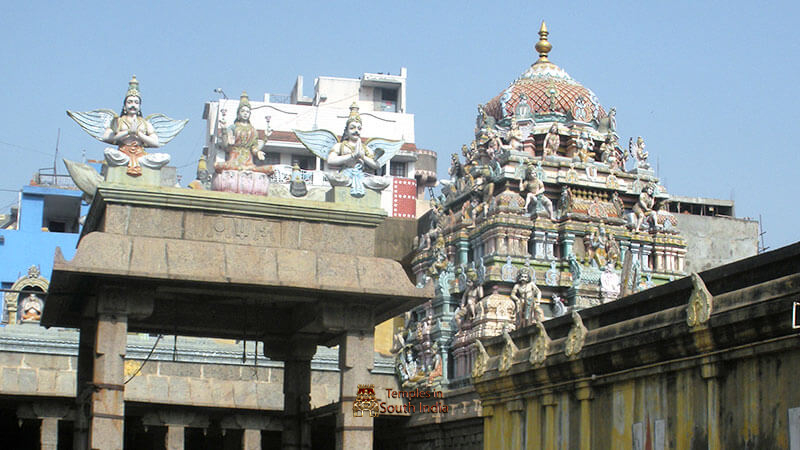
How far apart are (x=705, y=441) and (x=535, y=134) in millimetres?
31223

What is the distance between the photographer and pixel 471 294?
42656 mm

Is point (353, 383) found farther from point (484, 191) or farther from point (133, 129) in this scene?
point (484, 191)

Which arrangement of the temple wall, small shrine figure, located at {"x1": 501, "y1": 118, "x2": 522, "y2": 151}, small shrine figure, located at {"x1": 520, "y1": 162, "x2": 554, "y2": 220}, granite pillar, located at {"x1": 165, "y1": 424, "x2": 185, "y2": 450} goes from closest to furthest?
1. the temple wall
2. granite pillar, located at {"x1": 165, "y1": 424, "x2": 185, "y2": 450}
3. small shrine figure, located at {"x1": 520, "y1": 162, "x2": 554, "y2": 220}
4. small shrine figure, located at {"x1": 501, "y1": 118, "x2": 522, "y2": 151}

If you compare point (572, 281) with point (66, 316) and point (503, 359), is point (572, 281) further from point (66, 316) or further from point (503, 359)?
point (66, 316)

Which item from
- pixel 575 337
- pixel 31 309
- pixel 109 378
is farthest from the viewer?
pixel 31 309

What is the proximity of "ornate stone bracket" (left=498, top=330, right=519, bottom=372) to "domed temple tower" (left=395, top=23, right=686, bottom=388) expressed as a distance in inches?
627

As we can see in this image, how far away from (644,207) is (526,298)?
336 inches

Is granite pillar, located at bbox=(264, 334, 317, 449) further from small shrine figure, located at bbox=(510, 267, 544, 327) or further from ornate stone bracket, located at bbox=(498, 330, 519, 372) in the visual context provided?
small shrine figure, located at bbox=(510, 267, 544, 327)

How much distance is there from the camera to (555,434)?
21047 mm

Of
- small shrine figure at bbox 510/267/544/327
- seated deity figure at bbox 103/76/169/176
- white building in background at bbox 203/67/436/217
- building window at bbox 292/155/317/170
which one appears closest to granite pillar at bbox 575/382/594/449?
seated deity figure at bbox 103/76/169/176

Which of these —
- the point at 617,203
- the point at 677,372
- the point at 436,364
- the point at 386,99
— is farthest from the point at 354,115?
the point at 386,99

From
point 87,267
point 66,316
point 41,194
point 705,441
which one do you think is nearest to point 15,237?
point 41,194

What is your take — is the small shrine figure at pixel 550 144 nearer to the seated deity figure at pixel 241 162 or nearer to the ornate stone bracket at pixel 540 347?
the ornate stone bracket at pixel 540 347

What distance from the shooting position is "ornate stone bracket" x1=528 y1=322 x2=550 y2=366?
2142 cm
